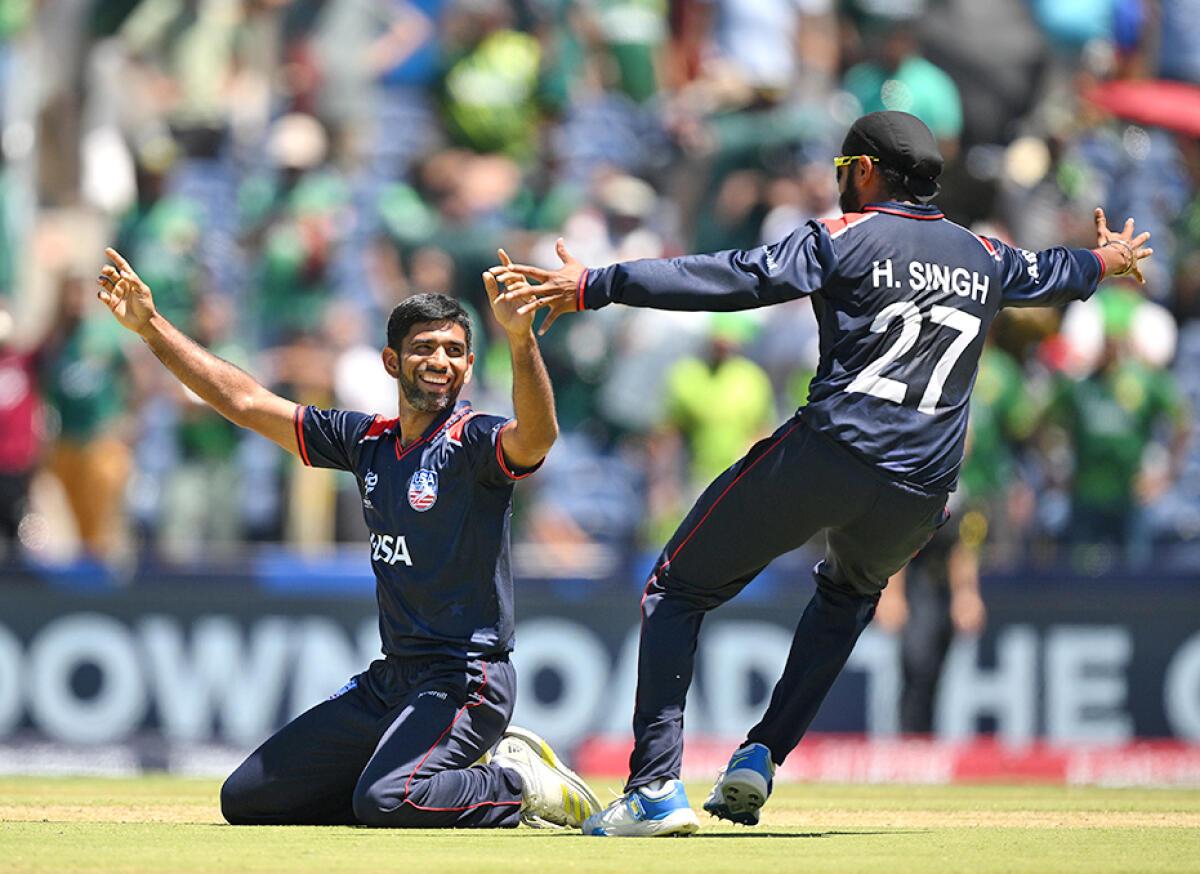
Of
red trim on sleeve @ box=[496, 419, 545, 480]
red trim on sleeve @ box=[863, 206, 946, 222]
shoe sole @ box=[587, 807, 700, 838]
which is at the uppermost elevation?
red trim on sleeve @ box=[863, 206, 946, 222]

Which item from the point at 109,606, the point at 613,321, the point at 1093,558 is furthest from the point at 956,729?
the point at 109,606

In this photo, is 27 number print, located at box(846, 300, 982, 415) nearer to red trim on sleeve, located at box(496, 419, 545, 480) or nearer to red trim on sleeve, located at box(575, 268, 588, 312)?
red trim on sleeve, located at box(575, 268, 588, 312)

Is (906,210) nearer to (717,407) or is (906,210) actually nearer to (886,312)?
(886,312)

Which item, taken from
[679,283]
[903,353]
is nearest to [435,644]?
[679,283]

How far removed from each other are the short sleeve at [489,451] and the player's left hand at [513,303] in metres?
0.55

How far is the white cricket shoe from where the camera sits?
707cm

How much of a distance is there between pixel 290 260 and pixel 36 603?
Answer: 309 cm

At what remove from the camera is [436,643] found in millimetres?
7051

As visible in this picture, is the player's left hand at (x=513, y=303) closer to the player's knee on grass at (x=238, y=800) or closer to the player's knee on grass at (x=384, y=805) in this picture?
the player's knee on grass at (x=384, y=805)

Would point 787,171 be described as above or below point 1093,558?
above

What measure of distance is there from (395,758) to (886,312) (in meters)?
2.18

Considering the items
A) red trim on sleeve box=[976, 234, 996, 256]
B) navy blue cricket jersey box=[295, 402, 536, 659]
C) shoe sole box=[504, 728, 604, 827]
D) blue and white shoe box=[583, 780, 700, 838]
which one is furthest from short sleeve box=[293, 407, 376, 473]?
red trim on sleeve box=[976, 234, 996, 256]

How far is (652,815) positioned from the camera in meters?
6.54

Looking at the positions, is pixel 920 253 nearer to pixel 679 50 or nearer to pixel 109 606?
pixel 109 606
